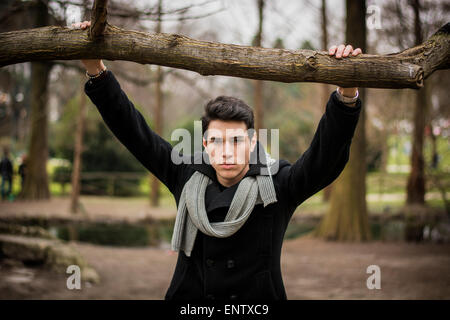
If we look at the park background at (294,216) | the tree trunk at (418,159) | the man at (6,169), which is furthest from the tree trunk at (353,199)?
the man at (6,169)

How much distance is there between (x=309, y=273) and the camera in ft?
24.1

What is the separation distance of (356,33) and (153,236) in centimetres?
686

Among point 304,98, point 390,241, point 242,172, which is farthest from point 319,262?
point 304,98

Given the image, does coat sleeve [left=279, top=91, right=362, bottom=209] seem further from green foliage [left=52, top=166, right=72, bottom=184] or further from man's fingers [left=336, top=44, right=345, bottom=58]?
green foliage [left=52, top=166, right=72, bottom=184]

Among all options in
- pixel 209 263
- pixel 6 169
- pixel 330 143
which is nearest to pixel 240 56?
pixel 330 143

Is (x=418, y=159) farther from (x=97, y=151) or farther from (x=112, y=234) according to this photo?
(x=97, y=151)

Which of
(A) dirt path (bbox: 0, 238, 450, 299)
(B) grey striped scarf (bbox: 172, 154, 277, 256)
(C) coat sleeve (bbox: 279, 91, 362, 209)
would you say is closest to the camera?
(C) coat sleeve (bbox: 279, 91, 362, 209)

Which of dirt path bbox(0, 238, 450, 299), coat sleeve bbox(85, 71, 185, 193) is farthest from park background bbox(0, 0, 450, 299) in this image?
A: coat sleeve bbox(85, 71, 185, 193)

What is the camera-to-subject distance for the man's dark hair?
2.31 meters

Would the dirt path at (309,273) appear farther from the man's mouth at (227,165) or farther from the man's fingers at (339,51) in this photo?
the man's fingers at (339,51)

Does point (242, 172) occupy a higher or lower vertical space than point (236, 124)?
lower

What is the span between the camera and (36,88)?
16.1 m
